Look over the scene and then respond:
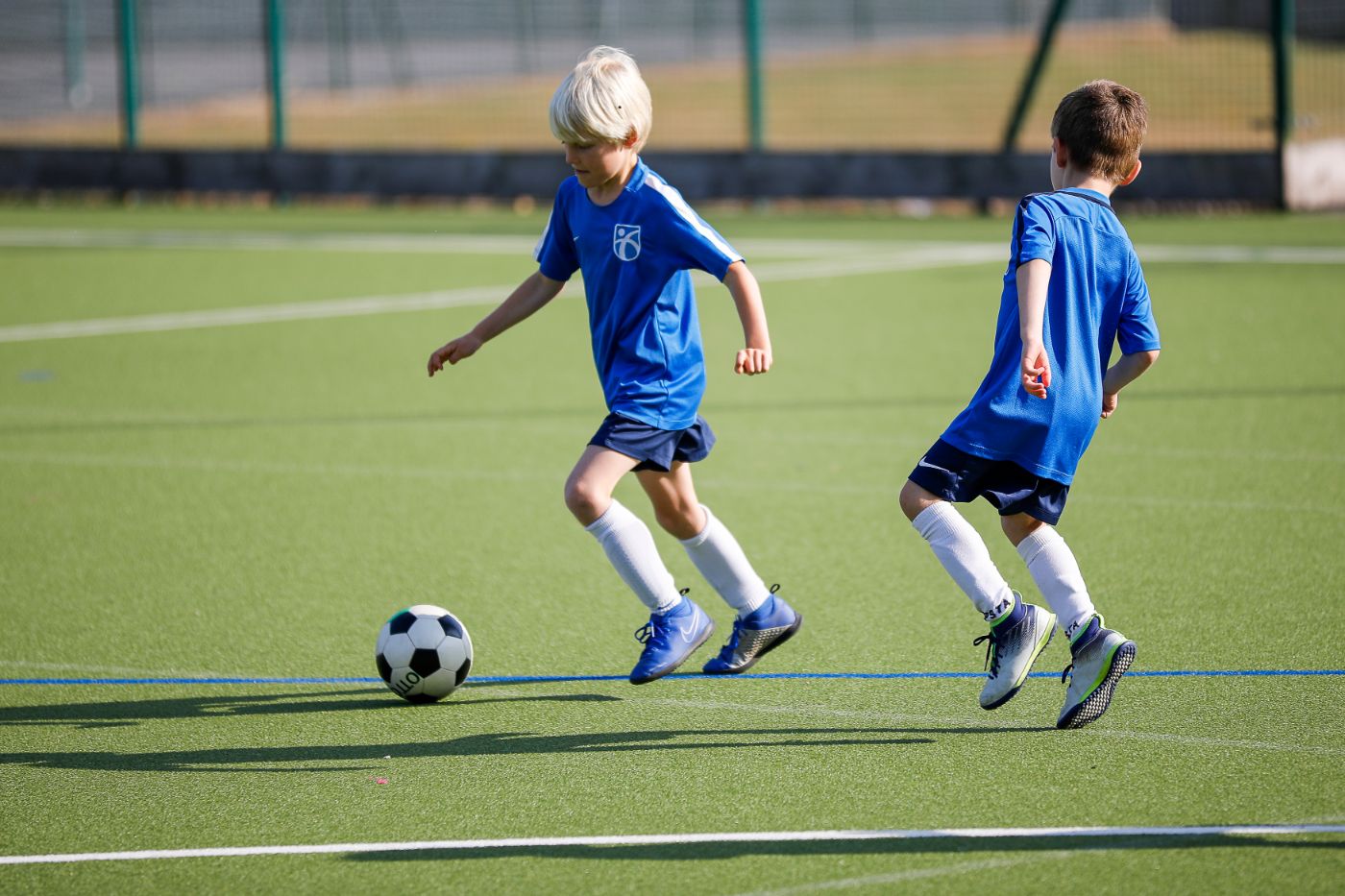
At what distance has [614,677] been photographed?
5477 mm

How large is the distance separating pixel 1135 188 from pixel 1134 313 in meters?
13.7

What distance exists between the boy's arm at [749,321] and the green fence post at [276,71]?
17696mm

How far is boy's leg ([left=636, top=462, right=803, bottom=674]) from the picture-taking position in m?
5.43

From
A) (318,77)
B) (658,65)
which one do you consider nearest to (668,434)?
(318,77)

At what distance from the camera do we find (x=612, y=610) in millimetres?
6207

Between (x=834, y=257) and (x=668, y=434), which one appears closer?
(x=668, y=434)

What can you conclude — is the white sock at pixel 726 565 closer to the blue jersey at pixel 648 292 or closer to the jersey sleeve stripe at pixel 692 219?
the blue jersey at pixel 648 292

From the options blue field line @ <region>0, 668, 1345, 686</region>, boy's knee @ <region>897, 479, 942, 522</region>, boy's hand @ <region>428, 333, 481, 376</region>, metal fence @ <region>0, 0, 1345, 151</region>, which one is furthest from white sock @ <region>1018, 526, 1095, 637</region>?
metal fence @ <region>0, 0, 1345, 151</region>

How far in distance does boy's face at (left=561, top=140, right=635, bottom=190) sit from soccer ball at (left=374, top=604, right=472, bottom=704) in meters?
1.40

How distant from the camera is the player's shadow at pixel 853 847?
4020 mm

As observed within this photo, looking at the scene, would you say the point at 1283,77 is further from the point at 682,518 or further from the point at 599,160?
the point at 599,160

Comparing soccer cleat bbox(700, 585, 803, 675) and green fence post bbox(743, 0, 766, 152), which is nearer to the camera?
soccer cleat bbox(700, 585, 803, 675)

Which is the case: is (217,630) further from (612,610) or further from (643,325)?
(643,325)

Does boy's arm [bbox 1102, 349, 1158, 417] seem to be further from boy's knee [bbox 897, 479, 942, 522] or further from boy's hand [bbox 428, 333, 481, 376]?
boy's hand [bbox 428, 333, 481, 376]
